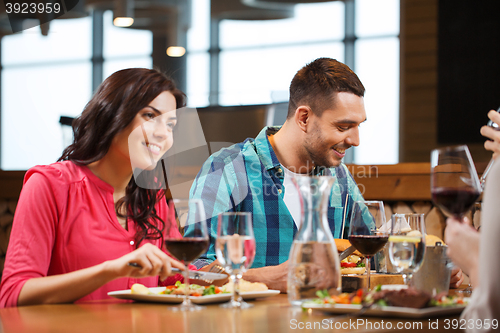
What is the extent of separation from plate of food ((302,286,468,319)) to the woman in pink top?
2.09 ft

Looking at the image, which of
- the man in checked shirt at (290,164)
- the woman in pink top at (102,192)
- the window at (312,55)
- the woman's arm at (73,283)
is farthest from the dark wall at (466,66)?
the woman's arm at (73,283)

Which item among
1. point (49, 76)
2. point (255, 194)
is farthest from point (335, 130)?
point (49, 76)

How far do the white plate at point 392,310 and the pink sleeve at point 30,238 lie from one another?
0.73 metres

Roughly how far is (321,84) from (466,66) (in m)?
2.66

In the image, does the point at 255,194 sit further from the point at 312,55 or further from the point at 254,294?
the point at 312,55

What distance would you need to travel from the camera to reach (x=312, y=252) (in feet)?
3.16

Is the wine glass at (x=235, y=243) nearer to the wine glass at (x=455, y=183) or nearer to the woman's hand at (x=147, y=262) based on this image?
the woman's hand at (x=147, y=262)

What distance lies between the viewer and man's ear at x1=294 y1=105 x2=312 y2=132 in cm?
223

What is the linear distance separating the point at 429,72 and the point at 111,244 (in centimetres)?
372

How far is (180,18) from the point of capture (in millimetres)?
5449

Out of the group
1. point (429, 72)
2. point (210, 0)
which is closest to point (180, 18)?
point (210, 0)

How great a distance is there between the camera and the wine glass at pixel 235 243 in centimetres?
97

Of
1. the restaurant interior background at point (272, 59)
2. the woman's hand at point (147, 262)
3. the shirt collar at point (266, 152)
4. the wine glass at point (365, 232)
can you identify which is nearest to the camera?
the woman's hand at point (147, 262)

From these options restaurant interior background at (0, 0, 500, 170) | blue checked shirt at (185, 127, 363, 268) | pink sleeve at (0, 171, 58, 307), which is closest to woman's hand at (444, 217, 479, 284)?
pink sleeve at (0, 171, 58, 307)
